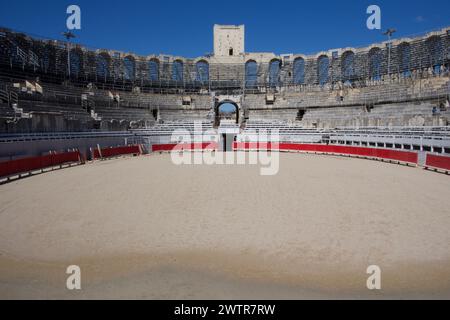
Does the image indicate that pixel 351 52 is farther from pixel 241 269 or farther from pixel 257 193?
pixel 241 269

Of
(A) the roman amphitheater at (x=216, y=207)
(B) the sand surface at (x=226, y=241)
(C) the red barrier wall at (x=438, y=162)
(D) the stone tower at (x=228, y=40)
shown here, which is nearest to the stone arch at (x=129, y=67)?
(A) the roman amphitheater at (x=216, y=207)

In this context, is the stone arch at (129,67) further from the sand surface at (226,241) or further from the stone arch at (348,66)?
the sand surface at (226,241)

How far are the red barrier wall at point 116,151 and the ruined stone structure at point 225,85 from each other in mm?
5305

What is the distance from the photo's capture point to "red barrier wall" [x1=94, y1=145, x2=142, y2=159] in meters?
24.6

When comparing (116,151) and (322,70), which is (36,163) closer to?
(116,151)

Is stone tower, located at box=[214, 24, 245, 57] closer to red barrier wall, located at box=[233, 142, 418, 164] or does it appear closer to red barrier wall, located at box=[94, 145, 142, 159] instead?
red barrier wall, located at box=[233, 142, 418, 164]

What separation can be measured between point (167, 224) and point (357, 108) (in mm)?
40115

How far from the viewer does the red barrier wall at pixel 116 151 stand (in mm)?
24600

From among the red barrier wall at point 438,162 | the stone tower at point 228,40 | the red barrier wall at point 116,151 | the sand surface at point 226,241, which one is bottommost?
the sand surface at point 226,241

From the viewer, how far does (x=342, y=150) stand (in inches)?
1066

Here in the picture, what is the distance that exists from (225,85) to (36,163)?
41714mm

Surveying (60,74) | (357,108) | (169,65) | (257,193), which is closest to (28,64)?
(60,74)

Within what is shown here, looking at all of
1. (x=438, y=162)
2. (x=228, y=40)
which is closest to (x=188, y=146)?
(x=438, y=162)

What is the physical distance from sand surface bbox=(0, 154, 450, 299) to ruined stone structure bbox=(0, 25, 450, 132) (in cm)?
1837
